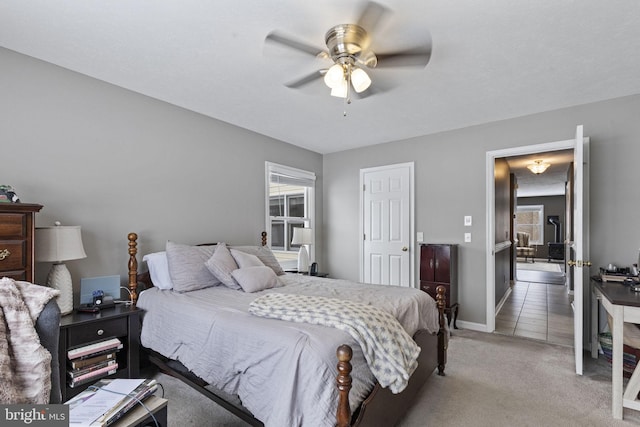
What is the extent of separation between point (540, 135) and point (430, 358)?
2.86 metres

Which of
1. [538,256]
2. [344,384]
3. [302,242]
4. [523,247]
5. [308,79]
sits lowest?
[538,256]

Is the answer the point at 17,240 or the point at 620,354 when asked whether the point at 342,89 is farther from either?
the point at 620,354

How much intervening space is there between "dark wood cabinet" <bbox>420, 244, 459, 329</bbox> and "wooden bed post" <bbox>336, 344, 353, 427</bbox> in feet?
9.33

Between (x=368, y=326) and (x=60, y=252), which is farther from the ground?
(x=60, y=252)

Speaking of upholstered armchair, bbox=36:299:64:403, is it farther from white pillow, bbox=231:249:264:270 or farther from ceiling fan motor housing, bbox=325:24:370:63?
ceiling fan motor housing, bbox=325:24:370:63

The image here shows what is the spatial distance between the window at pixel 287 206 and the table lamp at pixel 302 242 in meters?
0.32

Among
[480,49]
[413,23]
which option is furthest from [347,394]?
[480,49]

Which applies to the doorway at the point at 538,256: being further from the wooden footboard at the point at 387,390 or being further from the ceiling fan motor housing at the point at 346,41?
the ceiling fan motor housing at the point at 346,41

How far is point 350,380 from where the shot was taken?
143 centimetres

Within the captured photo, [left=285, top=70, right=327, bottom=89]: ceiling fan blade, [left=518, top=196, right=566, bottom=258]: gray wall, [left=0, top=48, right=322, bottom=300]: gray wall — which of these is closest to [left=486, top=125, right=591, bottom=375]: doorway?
[left=285, top=70, right=327, bottom=89]: ceiling fan blade

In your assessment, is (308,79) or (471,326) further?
(471,326)

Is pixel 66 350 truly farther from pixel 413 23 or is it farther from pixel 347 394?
pixel 413 23

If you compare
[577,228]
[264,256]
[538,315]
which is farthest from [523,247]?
[264,256]

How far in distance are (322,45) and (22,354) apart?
2.33m
